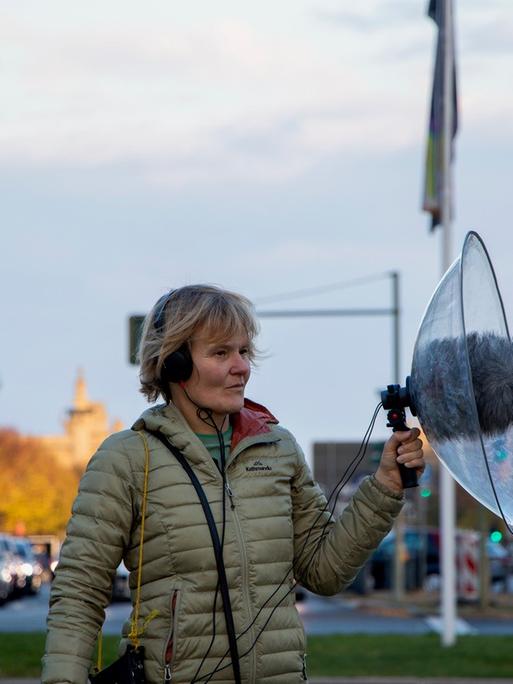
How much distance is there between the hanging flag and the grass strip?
4900 mm

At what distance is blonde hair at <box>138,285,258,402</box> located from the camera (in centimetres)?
458

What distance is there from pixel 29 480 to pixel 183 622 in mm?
108200

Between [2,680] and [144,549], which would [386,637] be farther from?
[144,549]

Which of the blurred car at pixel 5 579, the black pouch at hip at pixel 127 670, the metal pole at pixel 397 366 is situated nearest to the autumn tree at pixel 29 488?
the blurred car at pixel 5 579

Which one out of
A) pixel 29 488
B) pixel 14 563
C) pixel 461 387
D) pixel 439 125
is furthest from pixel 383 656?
pixel 29 488

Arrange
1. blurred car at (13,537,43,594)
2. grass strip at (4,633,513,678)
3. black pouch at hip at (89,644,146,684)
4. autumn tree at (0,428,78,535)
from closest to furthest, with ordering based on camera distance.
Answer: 1. black pouch at hip at (89,644,146,684)
2. grass strip at (4,633,513,678)
3. blurred car at (13,537,43,594)
4. autumn tree at (0,428,78,535)

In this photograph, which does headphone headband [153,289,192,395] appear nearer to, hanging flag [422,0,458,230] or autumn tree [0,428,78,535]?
hanging flag [422,0,458,230]

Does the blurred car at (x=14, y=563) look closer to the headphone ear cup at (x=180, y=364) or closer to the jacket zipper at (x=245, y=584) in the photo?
the headphone ear cup at (x=180, y=364)

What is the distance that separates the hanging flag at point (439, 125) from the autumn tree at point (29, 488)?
8626 centimetres

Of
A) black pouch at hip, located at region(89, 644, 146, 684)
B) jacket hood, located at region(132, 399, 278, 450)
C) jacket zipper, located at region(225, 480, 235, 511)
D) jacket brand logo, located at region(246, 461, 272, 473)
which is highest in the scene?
jacket hood, located at region(132, 399, 278, 450)

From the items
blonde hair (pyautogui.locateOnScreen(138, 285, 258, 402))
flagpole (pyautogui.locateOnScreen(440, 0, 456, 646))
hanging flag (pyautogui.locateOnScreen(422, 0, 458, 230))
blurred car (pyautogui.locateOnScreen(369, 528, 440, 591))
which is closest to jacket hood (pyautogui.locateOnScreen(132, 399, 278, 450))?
blonde hair (pyautogui.locateOnScreen(138, 285, 258, 402))

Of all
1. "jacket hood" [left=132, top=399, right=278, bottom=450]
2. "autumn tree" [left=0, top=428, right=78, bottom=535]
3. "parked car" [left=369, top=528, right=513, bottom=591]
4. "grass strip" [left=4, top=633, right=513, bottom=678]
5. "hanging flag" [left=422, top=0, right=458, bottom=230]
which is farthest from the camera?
"autumn tree" [left=0, top=428, right=78, bottom=535]

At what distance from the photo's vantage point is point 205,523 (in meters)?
4.41

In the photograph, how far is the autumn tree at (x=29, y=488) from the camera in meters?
107
